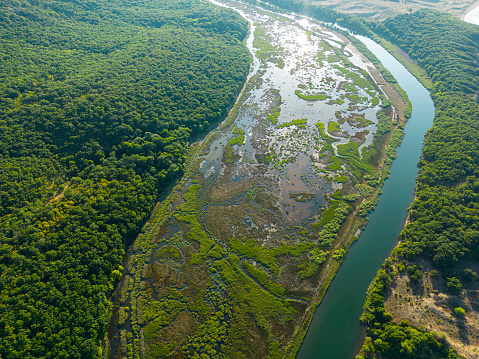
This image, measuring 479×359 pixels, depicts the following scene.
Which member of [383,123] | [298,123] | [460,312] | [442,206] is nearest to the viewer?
[460,312]

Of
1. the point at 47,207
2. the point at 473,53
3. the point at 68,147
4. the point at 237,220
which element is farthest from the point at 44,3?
the point at 473,53

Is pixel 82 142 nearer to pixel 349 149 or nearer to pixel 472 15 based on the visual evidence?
pixel 349 149

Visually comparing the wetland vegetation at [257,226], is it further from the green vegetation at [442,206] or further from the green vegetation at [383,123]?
the green vegetation at [442,206]

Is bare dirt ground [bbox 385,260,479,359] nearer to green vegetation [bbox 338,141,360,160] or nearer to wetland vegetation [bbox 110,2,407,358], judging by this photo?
wetland vegetation [bbox 110,2,407,358]

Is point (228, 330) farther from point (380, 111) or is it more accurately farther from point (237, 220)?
point (380, 111)

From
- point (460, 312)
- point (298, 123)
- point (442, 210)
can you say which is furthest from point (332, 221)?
point (298, 123)

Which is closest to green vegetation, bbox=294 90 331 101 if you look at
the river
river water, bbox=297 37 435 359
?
river water, bbox=297 37 435 359
